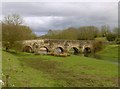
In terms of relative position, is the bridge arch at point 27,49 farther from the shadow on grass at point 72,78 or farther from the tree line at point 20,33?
the shadow on grass at point 72,78

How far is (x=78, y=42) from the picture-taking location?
78000 mm

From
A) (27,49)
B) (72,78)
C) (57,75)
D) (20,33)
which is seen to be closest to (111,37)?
(27,49)

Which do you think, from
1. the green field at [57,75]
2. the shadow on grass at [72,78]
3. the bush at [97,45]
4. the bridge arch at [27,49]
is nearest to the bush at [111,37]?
the bush at [97,45]

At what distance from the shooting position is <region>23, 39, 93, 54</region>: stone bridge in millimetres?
63062

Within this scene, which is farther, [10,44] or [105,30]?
[105,30]

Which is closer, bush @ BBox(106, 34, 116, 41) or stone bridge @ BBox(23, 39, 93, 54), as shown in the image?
stone bridge @ BBox(23, 39, 93, 54)

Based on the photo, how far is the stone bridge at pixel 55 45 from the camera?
6306cm

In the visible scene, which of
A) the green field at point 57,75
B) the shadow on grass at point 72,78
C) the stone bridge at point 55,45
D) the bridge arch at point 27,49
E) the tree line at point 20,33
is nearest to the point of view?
the green field at point 57,75

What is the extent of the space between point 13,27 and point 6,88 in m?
35.2

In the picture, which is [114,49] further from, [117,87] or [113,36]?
[117,87]

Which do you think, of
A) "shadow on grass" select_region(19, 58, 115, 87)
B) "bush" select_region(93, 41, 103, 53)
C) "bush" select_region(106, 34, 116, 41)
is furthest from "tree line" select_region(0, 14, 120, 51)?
"shadow on grass" select_region(19, 58, 115, 87)

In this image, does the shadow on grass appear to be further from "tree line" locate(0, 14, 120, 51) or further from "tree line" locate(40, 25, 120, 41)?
"tree line" locate(40, 25, 120, 41)

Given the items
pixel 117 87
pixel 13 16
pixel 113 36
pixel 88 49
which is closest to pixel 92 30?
pixel 113 36

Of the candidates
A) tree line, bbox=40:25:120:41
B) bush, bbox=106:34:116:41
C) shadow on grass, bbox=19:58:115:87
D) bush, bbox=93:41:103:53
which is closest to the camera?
shadow on grass, bbox=19:58:115:87
